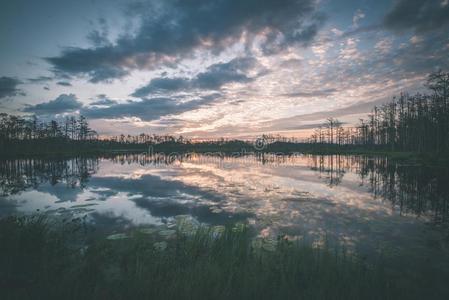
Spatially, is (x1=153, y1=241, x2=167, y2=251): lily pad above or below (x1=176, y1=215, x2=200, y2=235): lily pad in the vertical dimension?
above

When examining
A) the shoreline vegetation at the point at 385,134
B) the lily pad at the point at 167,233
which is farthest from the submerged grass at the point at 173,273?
the shoreline vegetation at the point at 385,134

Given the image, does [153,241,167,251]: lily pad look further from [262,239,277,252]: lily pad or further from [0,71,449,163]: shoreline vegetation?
[0,71,449,163]: shoreline vegetation

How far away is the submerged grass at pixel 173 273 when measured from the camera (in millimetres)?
4078

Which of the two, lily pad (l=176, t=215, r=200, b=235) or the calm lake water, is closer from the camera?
the calm lake water

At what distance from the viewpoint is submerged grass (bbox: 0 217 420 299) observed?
408 cm

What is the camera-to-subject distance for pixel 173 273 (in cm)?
483

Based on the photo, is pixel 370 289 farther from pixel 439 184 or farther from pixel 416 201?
pixel 439 184

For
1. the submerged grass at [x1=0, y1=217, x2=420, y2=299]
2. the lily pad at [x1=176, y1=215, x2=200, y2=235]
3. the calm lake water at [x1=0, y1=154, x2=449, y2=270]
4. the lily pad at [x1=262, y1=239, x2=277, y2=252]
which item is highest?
the submerged grass at [x1=0, y1=217, x2=420, y2=299]

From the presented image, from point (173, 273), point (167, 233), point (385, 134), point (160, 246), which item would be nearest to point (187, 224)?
point (167, 233)

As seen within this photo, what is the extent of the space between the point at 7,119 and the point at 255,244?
4359 inches

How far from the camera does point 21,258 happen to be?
507 centimetres

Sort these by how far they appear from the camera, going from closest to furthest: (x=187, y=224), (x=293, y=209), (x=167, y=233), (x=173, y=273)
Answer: (x=173, y=273) < (x=167, y=233) < (x=187, y=224) < (x=293, y=209)

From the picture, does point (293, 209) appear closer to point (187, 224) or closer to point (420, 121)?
point (187, 224)

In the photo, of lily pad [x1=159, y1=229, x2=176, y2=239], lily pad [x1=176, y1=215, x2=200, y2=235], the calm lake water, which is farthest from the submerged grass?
the calm lake water
